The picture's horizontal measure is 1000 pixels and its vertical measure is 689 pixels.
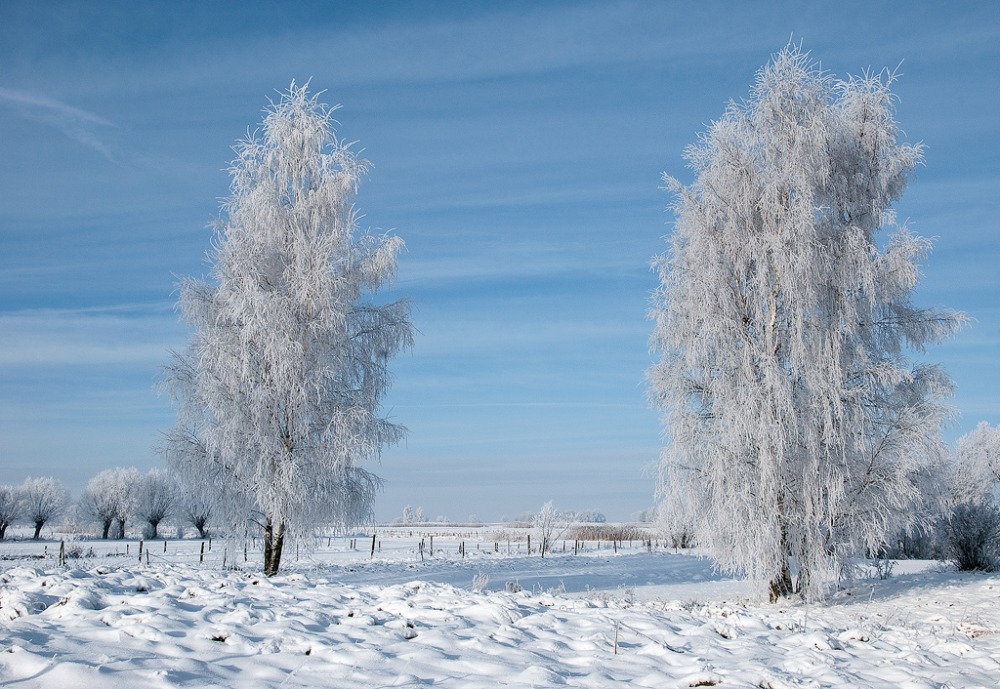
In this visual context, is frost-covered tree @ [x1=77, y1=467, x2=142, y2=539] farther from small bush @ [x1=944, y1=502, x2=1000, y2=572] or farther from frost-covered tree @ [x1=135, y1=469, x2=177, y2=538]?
small bush @ [x1=944, y1=502, x2=1000, y2=572]

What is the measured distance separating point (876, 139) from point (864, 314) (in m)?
3.85

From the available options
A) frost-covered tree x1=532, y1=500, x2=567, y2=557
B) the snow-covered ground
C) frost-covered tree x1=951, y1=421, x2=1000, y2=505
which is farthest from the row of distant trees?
the snow-covered ground

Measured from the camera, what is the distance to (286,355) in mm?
17328

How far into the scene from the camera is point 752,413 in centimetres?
1502

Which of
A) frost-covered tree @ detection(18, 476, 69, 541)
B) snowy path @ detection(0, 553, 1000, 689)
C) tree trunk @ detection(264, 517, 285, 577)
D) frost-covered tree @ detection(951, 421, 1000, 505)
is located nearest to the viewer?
snowy path @ detection(0, 553, 1000, 689)

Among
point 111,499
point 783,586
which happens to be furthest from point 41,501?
point 783,586

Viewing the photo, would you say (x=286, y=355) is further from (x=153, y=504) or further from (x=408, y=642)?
(x=153, y=504)

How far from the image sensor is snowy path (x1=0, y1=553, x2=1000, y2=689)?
5.04 m

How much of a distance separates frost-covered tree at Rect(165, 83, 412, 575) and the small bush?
633 inches

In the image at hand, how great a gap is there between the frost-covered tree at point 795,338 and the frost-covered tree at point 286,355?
293 inches

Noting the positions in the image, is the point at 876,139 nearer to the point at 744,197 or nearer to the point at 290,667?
the point at 744,197

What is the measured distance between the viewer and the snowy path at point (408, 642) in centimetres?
504

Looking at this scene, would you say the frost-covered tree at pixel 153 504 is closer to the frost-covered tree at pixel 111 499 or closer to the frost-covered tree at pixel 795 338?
the frost-covered tree at pixel 111 499

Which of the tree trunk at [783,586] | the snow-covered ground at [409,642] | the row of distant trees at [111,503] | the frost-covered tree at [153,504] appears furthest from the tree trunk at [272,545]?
the frost-covered tree at [153,504]
